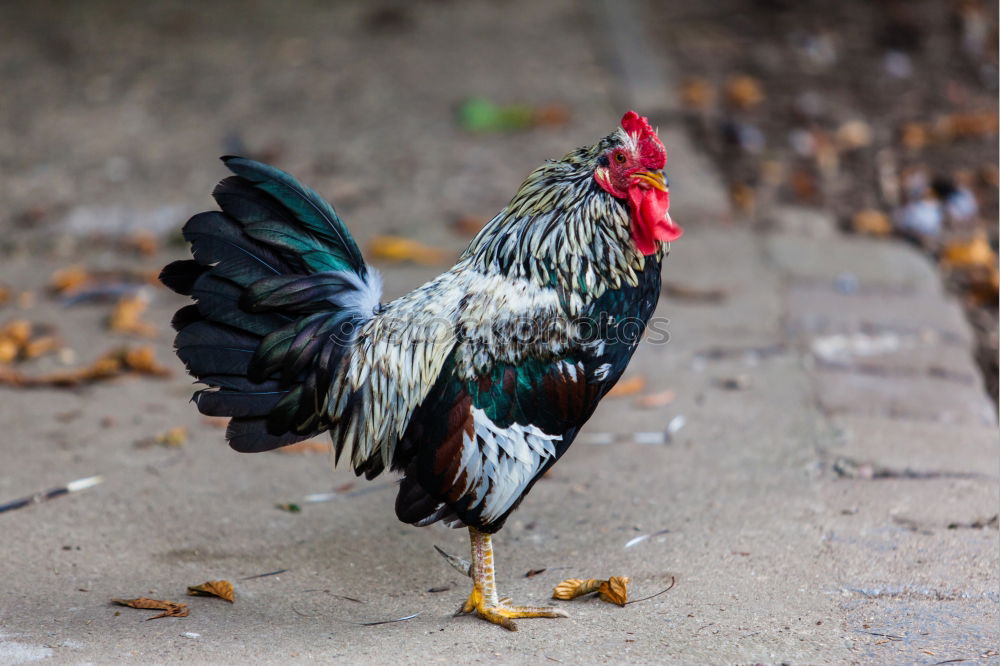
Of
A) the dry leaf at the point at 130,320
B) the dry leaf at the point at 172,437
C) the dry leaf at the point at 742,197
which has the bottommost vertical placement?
the dry leaf at the point at 172,437

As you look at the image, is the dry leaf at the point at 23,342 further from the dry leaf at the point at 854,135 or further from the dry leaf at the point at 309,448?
the dry leaf at the point at 854,135

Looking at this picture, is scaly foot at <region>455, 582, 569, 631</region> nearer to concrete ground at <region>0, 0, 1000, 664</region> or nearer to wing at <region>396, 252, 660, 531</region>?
concrete ground at <region>0, 0, 1000, 664</region>

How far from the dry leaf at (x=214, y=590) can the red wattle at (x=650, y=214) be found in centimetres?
189

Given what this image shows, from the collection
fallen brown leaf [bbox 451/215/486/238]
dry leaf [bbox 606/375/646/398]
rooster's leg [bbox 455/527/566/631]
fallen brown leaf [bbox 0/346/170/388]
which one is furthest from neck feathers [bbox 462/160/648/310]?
fallen brown leaf [bbox 451/215/486/238]

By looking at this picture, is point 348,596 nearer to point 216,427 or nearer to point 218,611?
point 218,611

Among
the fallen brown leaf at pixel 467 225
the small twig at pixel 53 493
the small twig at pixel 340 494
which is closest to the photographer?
the small twig at pixel 53 493

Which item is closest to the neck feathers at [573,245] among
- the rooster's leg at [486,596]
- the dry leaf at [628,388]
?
the rooster's leg at [486,596]

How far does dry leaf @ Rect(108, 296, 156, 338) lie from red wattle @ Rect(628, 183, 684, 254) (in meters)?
3.59

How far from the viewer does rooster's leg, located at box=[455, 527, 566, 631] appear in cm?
370

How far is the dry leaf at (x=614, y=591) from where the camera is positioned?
12.3 feet

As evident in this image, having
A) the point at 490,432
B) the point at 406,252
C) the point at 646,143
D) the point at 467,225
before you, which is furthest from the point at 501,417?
the point at 467,225

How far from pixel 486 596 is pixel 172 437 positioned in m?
2.09

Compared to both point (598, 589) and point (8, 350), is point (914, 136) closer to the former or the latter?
point (598, 589)

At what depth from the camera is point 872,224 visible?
754cm
